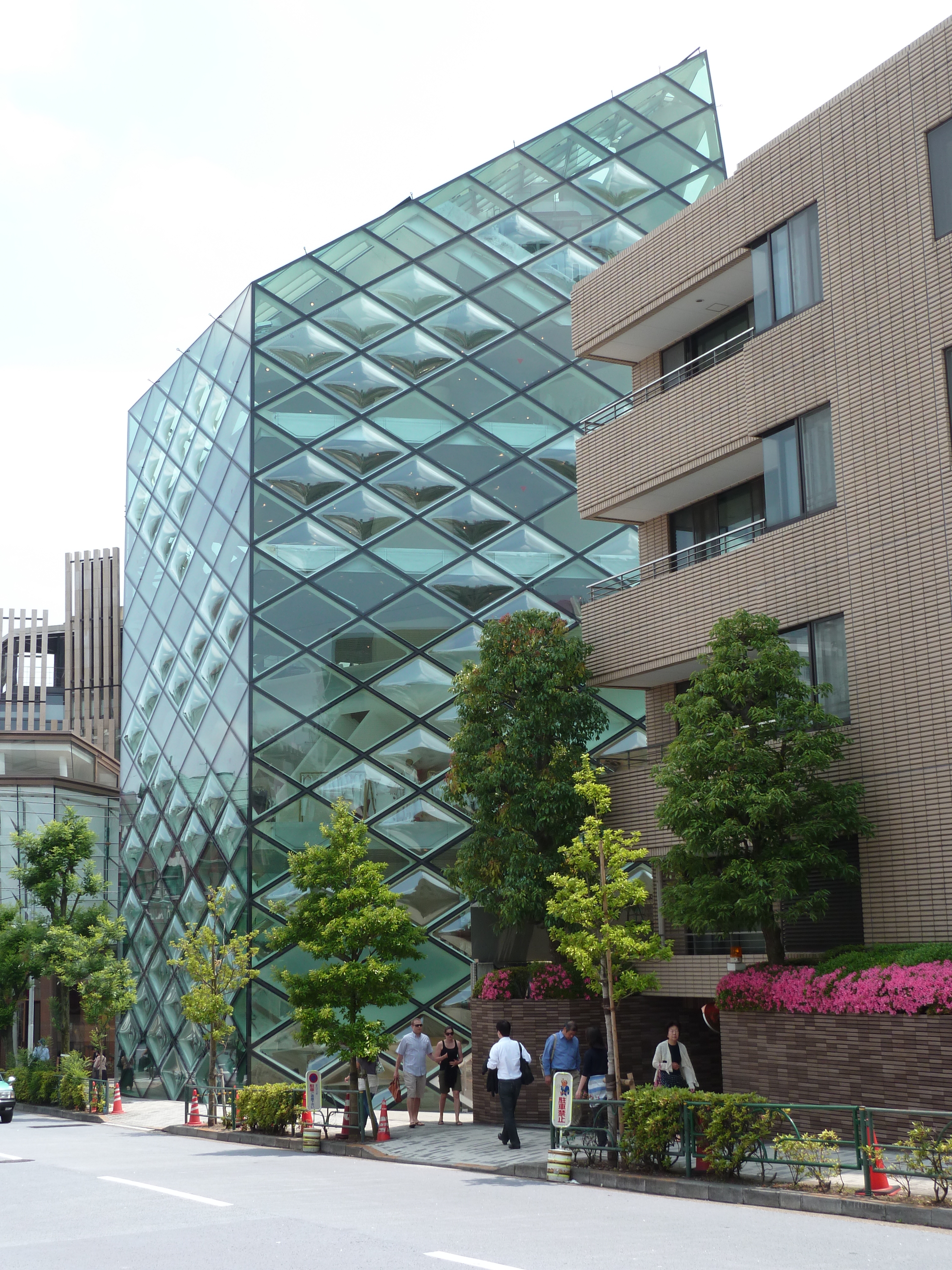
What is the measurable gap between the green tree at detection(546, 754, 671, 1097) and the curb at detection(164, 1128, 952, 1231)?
1.89m

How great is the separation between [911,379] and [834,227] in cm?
299

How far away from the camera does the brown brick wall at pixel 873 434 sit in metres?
18.0

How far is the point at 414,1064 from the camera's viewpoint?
22.8 meters

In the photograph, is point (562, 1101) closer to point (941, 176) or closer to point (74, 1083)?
point (941, 176)

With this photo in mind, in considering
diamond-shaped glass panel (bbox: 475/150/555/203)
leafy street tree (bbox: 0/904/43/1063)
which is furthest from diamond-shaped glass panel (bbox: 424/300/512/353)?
leafy street tree (bbox: 0/904/43/1063)

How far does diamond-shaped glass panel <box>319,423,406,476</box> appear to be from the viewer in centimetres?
3500

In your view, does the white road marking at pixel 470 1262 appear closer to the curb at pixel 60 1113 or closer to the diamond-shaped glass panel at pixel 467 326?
the curb at pixel 60 1113

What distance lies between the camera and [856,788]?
1806cm

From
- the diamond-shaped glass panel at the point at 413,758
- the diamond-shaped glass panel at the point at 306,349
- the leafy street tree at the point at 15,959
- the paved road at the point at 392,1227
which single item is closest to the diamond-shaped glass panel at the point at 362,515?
the diamond-shaped glass panel at the point at 306,349

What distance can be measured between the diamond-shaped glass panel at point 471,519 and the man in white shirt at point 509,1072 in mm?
17782

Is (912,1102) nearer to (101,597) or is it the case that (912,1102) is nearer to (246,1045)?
(246,1045)

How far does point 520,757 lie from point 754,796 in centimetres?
707

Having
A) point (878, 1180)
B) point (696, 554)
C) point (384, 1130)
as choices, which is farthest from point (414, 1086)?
point (878, 1180)

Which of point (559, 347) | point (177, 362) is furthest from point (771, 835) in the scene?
point (177, 362)
